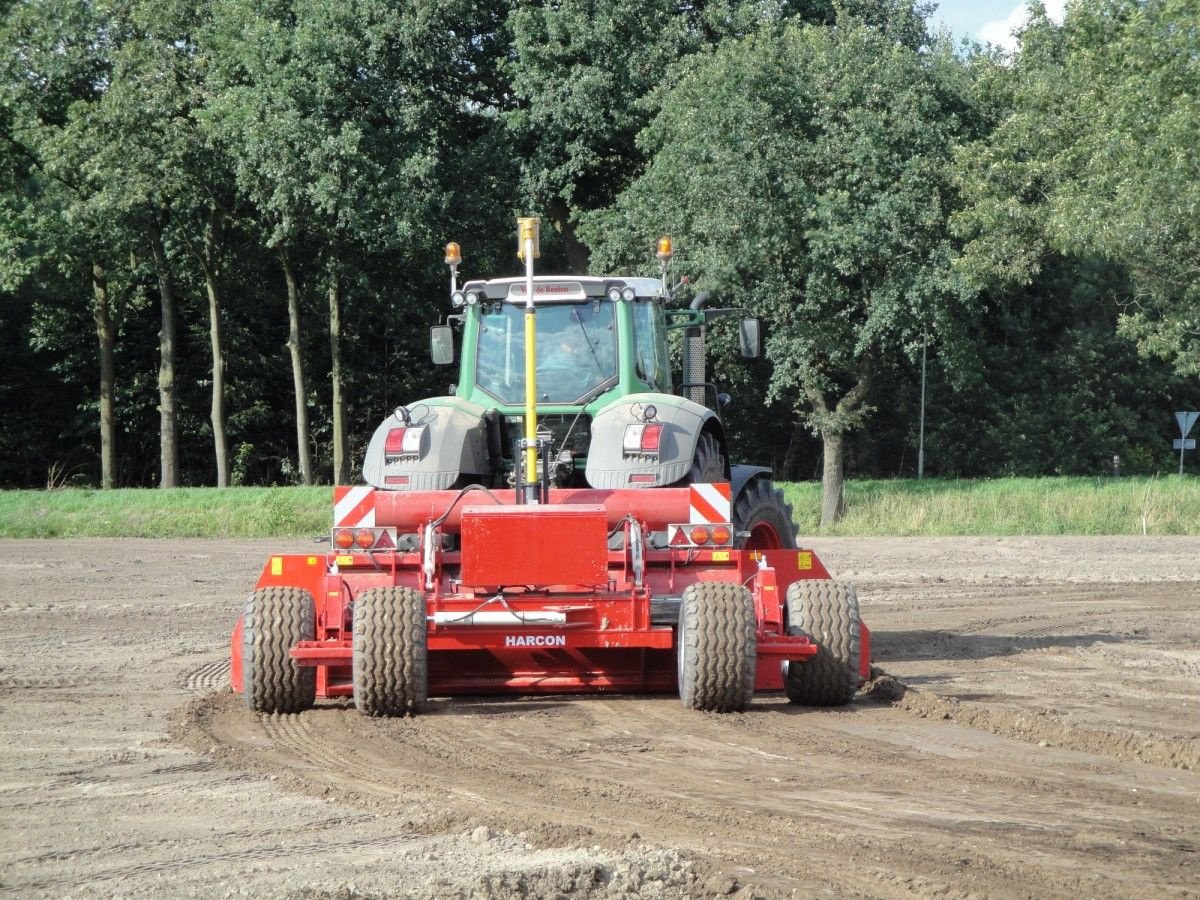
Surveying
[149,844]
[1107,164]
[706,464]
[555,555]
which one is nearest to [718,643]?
[555,555]

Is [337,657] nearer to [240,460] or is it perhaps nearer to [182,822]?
[182,822]

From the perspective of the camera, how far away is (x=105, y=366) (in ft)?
125

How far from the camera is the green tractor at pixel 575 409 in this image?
399 inches

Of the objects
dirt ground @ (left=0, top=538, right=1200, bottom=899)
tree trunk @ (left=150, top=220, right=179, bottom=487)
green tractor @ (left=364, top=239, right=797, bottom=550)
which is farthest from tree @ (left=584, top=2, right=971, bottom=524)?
green tractor @ (left=364, top=239, right=797, bottom=550)

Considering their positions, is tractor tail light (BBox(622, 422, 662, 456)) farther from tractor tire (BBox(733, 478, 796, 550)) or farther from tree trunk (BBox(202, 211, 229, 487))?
tree trunk (BBox(202, 211, 229, 487))

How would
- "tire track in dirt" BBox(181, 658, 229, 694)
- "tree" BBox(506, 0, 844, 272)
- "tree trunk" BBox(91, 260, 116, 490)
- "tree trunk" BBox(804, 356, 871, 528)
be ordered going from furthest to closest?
"tree trunk" BBox(91, 260, 116, 490) < "tree" BBox(506, 0, 844, 272) < "tree trunk" BBox(804, 356, 871, 528) < "tire track in dirt" BBox(181, 658, 229, 694)

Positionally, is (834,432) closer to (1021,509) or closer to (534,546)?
(1021,509)

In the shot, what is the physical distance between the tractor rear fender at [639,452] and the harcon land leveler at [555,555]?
0.05 ft

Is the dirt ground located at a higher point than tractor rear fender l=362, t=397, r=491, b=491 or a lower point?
lower

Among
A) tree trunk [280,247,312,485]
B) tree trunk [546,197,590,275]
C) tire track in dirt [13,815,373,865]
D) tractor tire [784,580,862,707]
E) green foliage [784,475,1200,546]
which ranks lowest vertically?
tire track in dirt [13,815,373,865]

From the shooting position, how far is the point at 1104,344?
141ft

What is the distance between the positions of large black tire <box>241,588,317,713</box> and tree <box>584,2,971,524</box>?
64.3 feet

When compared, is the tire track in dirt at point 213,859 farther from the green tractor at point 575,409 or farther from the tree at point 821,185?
the tree at point 821,185

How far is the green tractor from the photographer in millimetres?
10133
